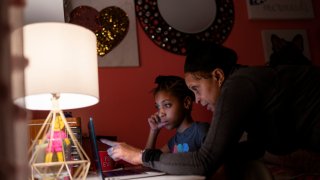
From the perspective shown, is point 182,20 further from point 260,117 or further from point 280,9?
point 260,117

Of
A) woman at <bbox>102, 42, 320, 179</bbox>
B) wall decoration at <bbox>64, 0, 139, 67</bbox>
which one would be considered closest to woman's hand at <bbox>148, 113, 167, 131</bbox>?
wall decoration at <bbox>64, 0, 139, 67</bbox>

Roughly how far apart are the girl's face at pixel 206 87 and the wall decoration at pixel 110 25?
2.25 ft

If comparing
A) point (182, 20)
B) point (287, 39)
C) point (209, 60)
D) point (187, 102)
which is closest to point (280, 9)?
point (287, 39)

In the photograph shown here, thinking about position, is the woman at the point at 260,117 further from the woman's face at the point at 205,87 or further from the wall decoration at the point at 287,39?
the wall decoration at the point at 287,39

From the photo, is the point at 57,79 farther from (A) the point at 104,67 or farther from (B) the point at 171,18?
(B) the point at 171,18

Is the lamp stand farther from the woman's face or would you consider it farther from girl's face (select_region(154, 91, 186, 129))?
girl's face (select_region(154, 91, 186, 129))

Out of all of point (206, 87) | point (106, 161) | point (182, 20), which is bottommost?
point (106, 161)

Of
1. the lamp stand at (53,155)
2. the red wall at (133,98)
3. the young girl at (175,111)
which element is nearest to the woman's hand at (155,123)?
the young girl at (175,111)

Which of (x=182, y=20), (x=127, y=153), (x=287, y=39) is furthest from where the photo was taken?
(x=287, y=39)

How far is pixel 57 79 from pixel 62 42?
11 cm

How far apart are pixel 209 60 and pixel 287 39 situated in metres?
1.14

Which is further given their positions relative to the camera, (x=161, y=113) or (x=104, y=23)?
(x=104, y=23)

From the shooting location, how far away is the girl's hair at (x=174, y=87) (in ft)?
5.65

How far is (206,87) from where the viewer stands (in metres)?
1.26
